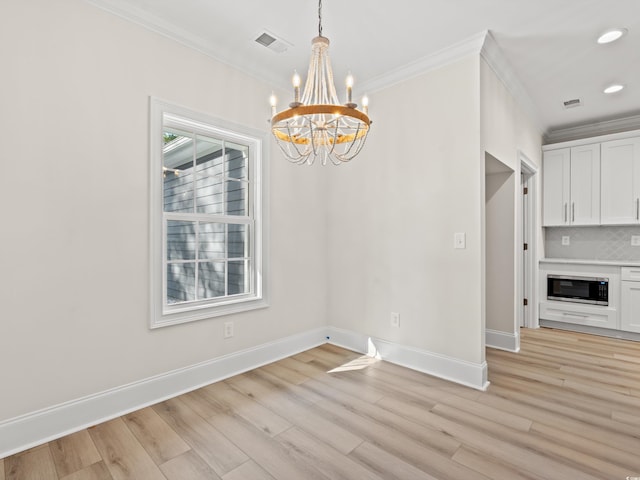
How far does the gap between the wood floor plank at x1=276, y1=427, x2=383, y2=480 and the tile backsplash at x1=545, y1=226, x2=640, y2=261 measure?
461 cm

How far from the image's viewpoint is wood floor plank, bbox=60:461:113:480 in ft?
5.42

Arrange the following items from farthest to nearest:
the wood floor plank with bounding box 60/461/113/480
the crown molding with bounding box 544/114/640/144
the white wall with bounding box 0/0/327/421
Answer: the crown molding with bounding box 544/114/640/144 < the white wall with bounding box 0/0/327/421 < the wood floor plank with bounding box 60/461/113/480

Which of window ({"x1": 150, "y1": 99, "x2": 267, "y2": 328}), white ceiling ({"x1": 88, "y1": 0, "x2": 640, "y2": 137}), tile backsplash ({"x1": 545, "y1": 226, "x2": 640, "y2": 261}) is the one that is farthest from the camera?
tile backsplash ({"x1": 545, "y1": 226, "x2": 640, "y2": 261})

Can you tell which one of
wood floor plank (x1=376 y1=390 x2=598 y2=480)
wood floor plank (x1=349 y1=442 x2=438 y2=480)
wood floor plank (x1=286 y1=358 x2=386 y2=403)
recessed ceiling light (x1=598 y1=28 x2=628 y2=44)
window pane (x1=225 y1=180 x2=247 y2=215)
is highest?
recessed ceiling light (x1=598 y1=28 x2=628 y2=44)

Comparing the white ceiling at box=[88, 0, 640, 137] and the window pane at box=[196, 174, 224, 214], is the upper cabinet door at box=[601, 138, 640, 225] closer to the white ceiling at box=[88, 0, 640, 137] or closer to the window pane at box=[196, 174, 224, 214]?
the white ceiling at box=[88, 0, 640, 137]

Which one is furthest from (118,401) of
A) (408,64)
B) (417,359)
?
(408,64)

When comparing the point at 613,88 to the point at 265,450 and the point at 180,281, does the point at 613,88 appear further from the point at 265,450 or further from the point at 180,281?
the point at 180,281

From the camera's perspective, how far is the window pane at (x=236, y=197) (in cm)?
312

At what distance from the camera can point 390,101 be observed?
3236 millimetres

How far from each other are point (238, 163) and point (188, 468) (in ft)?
7.97

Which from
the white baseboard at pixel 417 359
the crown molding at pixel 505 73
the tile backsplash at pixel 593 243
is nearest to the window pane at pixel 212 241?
the white baseboard at pixel 417 359

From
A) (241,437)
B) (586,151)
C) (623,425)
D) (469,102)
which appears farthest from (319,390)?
(586,151)

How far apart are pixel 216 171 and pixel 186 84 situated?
76cm

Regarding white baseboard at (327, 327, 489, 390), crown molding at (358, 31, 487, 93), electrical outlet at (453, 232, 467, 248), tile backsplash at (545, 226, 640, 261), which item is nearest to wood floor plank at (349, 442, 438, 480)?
white baseboard at (327, 327, 489, 390)
